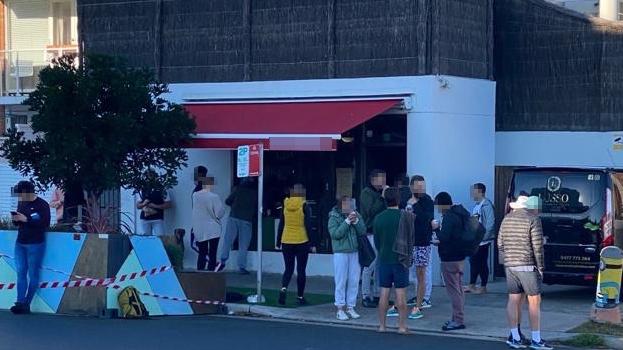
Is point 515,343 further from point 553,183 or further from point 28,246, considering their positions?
point 28,246

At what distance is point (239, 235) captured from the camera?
19812 mm

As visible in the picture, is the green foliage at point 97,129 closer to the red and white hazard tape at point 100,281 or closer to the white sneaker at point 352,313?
the red and white hazard tape at point 100,281

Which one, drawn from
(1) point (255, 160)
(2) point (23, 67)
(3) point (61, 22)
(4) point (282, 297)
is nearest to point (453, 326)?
(4) point (282, 297)

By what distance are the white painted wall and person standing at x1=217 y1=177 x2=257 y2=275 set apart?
4.47 meters

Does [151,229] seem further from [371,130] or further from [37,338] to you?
[37,338]

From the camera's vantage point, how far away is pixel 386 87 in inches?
739

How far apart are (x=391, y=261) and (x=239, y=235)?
6.64 meters

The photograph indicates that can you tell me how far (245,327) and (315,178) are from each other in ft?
20.2

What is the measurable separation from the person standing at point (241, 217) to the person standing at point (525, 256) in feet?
25.5

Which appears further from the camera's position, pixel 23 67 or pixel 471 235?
pixel 23 67

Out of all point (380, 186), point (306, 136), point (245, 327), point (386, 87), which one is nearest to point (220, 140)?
point (306, 136)

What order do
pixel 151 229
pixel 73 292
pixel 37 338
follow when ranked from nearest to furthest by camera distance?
pixel 37 338 < pixel 73 292 < pixel 151 229

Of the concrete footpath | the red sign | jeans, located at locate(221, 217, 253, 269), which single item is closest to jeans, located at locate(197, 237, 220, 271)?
the concrete footpath

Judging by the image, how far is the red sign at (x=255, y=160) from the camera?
632 inches
